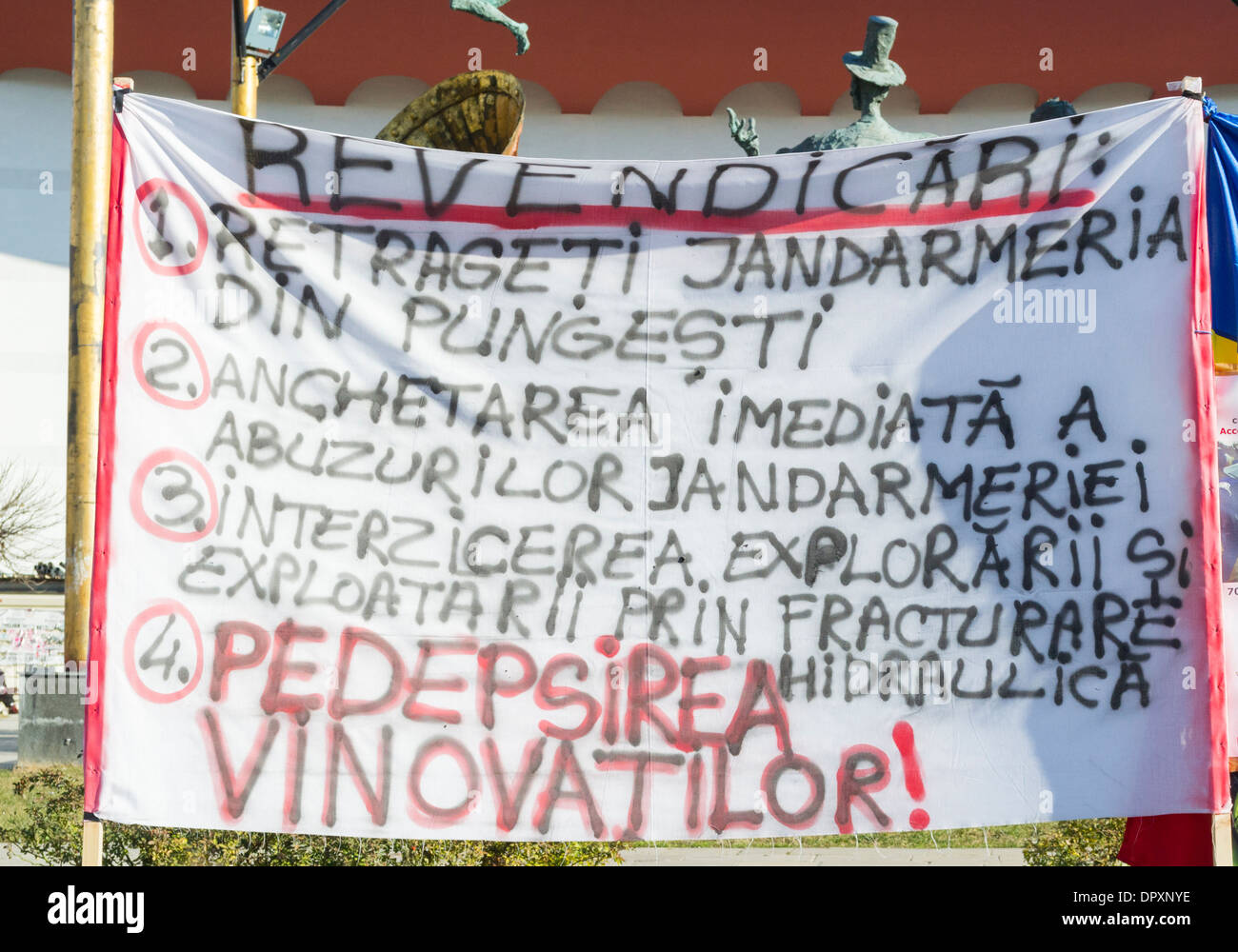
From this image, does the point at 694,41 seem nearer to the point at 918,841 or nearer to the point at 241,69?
the point at 241,69

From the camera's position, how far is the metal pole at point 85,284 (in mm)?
5965

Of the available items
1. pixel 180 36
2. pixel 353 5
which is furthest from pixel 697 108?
pixel 180 36

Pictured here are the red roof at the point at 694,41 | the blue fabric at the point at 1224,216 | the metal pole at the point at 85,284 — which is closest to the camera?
the blue fabric at the point at 1224,216

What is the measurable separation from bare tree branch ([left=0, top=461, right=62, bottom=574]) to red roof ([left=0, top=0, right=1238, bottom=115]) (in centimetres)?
374

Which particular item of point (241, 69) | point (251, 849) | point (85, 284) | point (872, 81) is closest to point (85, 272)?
point (85, 284)

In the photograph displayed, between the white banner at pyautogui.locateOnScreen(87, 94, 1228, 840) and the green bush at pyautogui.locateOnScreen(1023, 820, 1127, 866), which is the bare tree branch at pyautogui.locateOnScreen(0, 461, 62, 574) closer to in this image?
the white banner at pyautogui.locateOnScreen(87, 94, 1228, 840)

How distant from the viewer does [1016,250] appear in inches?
126

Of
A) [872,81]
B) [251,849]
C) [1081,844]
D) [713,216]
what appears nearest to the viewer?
[713,216]

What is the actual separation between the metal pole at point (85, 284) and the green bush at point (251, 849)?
1.67 m

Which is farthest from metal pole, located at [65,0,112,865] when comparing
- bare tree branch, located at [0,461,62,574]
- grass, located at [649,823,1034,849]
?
bare tree branch, located at [0,461,62,574]

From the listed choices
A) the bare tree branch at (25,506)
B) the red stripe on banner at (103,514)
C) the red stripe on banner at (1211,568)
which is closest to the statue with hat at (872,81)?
the red stripe on banner at (1211,568)

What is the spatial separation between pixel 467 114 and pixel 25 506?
325 inches

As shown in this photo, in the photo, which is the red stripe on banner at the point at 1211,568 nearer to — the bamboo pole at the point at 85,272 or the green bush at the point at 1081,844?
the green bush at the point at 1081,844

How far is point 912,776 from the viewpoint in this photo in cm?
309
